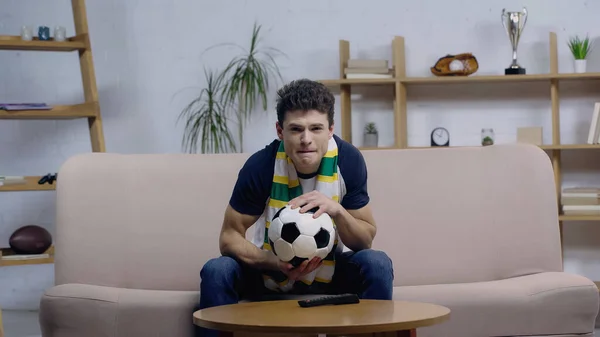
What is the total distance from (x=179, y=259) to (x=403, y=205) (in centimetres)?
84

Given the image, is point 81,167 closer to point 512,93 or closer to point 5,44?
point 5,44

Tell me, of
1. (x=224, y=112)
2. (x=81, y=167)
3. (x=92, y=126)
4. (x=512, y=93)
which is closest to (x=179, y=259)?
(x=81, y=167)

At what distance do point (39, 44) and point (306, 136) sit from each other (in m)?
2.56

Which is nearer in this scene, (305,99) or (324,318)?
(324,318)

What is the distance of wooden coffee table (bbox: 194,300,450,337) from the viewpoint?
1810 millimetres

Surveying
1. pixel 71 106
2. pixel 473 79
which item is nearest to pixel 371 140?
pixel 473 79

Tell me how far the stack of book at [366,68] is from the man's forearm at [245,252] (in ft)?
7.83

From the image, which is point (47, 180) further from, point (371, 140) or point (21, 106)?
point (371, 140)

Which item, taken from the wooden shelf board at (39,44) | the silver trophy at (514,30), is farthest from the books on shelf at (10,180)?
the silver trophy at (514,30)

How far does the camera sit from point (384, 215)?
125 inches

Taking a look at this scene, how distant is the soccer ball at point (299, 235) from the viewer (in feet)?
7.34

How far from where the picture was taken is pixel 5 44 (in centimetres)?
446

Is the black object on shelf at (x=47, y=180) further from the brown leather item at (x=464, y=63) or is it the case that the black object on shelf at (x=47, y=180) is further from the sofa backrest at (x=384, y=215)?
the brown leather item at (x=464, y=63)

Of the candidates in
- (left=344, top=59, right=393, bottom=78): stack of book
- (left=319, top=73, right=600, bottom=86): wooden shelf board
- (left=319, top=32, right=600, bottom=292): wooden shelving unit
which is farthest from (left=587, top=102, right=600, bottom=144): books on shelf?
(left=344, top=59, right=393, bottom=78): stack of book
